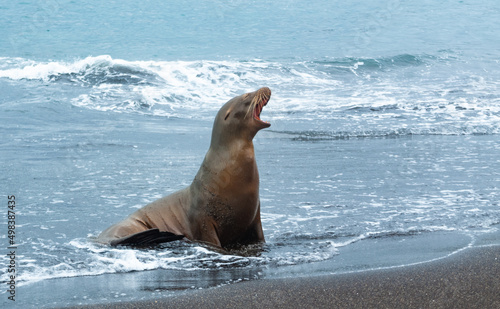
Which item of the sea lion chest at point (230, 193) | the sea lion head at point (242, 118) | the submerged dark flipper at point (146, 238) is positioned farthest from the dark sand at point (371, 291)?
the sea lion head at point (242, 118)

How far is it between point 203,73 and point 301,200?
1242cm

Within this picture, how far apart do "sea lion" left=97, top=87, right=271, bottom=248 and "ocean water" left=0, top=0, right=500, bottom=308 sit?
0.17m

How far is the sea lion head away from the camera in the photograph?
535 cm

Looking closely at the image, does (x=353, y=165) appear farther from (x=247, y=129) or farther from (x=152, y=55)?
(x=152, y=55)

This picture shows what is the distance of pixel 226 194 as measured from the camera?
528 centimetres

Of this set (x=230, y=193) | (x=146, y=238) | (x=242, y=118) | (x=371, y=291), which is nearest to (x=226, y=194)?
(x=230, y=193)

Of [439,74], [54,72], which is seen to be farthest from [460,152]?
[54,72]

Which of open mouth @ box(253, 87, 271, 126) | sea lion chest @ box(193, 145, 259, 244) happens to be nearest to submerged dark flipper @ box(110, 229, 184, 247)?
sea lion chest @ box(193, 145, 259, 244)

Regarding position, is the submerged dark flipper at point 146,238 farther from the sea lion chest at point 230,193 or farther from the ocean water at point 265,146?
the sea lion chest at point 230,193

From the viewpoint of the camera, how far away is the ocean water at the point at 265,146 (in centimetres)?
503

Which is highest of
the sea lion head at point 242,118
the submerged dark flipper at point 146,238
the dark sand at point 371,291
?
the sea lion head at point 242,118

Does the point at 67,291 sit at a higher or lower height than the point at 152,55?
lower

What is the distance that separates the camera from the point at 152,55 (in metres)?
23.5

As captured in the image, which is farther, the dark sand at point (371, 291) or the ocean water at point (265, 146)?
the ocean water at point (265, 146)
